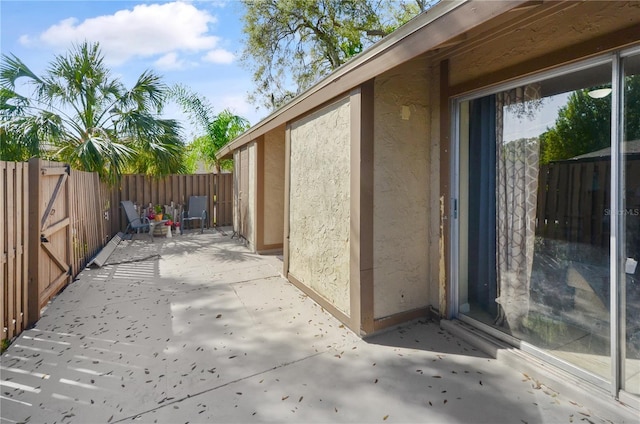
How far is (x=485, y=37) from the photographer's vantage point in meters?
2.72

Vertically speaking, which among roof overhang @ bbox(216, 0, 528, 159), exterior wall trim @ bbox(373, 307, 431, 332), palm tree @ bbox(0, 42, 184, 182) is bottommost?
exterior wall trim @ bbox(373, 307, 431, 332)

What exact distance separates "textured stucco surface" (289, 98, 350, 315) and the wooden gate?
292 cm

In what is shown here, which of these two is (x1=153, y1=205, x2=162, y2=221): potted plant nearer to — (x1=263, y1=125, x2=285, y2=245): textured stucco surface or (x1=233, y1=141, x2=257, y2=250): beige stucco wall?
(x1=233, y1=141, x2=257, y2=250): beige stucco wall

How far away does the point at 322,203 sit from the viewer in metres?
3.91

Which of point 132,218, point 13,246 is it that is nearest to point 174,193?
point 132,218

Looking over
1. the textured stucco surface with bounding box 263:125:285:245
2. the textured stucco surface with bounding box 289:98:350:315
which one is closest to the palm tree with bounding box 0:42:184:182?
the textured stucco surface with bounding box 263:125:285:245

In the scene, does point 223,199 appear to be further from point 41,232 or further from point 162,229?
point 41,232

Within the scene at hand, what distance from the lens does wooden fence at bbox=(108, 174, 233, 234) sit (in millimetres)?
9289

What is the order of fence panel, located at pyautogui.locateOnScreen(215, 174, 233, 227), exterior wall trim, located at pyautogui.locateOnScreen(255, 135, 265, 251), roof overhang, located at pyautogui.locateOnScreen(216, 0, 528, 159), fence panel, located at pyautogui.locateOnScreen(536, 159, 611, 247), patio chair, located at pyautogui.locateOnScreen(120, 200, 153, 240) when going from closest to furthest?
roof overhang, located at pyautogui.locateOnScreen(216, 0, 528, 159)
fence panel, located at pyautogui.locateOnScreen(536, 159, 611, 247)
exterior wall trim, located at pyautogui.locateOnScreen(255, 135, 265, 251)
patio chair, located at pyautogui.locateOnScreen(120, 200, 153, 240)
fence panel, located at pyautogui.locateOnScreen(215, 174, 233, 227)

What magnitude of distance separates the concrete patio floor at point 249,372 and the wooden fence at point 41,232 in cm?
29

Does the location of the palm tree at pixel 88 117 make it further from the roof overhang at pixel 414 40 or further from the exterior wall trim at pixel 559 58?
the exterior wall trim at pixel 559 58

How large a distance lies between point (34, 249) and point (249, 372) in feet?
8.91

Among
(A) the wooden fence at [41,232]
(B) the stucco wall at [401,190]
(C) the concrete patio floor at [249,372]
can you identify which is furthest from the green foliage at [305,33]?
(C) the concrete patio floor at [249,372]

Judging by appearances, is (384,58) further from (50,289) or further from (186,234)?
(186,234)
